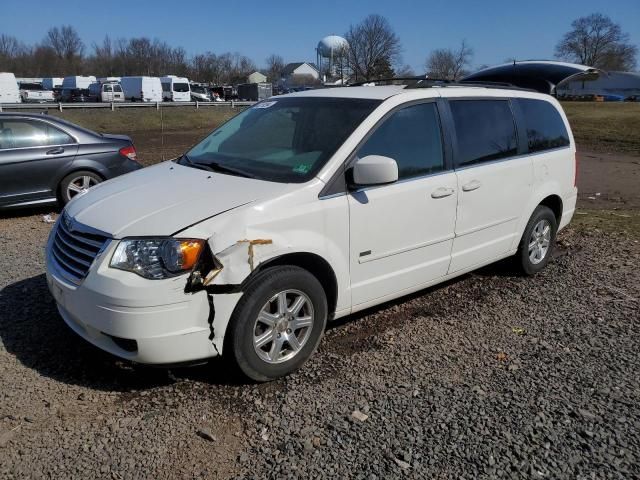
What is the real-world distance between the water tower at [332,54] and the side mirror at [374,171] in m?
71.7

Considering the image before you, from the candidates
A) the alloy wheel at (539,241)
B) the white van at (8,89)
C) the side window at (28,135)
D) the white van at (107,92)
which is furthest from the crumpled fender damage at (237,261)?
the white van at (107,92)

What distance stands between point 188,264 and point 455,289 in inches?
118

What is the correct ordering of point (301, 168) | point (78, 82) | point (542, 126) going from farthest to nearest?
point (78, 82), point (542, 126), point (301, 168)

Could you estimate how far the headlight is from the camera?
3.04 metres

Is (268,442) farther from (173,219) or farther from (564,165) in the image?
(564,165)

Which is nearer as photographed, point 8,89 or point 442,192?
point 442,192

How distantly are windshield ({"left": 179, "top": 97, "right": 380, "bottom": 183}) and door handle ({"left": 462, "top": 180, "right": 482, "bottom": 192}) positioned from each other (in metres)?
1.04

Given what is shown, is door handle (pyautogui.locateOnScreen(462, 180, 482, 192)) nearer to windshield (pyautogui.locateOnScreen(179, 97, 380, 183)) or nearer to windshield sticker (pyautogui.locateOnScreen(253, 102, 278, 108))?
windshield (pyautogui.locateOnScreen(179, 97, 380, 183))

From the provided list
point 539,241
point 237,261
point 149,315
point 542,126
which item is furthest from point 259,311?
point 542,126

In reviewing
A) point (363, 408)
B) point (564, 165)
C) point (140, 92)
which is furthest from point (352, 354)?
point (140, 92)

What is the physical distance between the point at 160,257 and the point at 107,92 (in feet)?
157

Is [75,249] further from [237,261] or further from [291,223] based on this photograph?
[291,223]

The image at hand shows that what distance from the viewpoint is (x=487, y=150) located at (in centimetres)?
469

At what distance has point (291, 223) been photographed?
3365 millimetres
